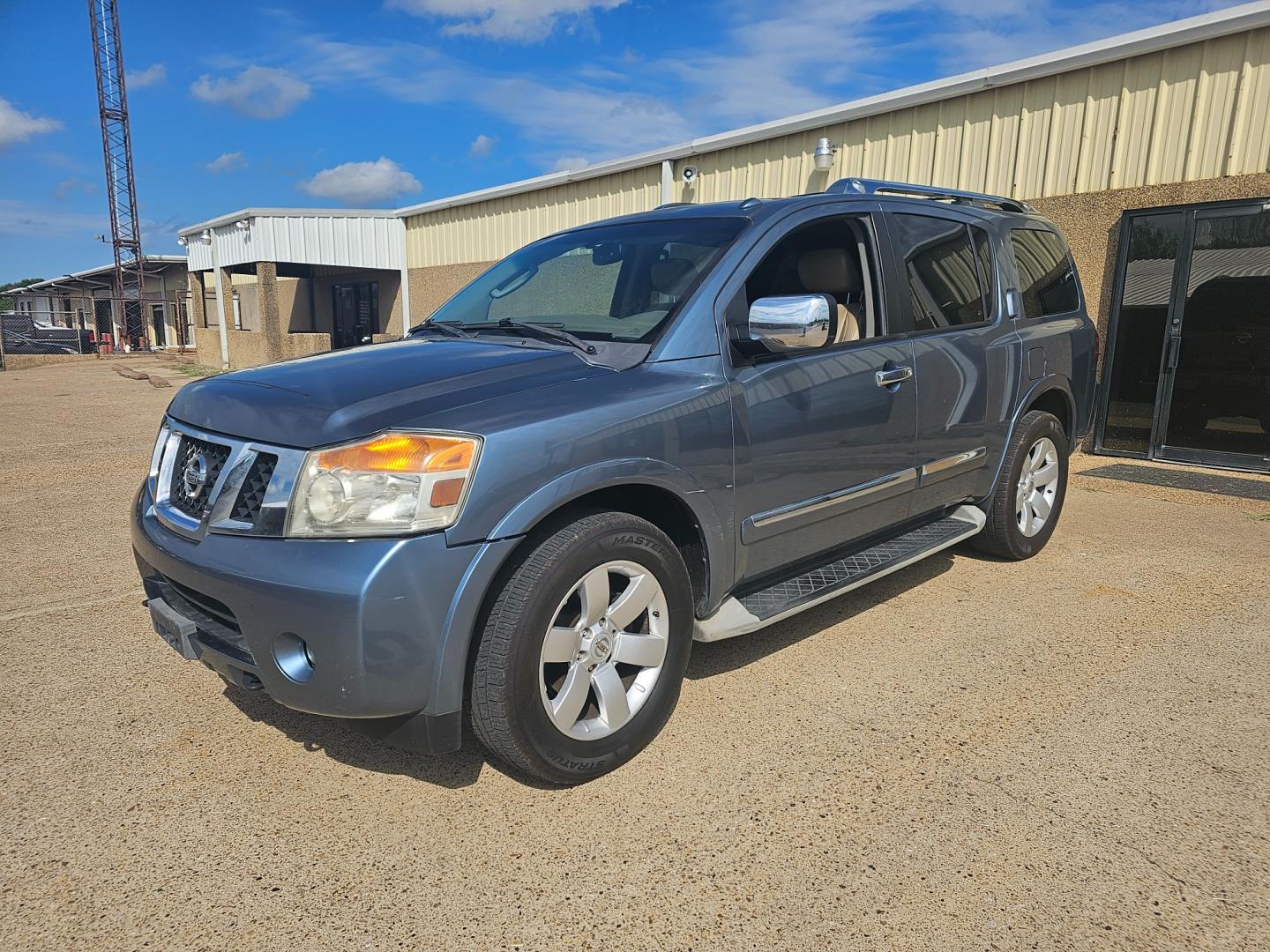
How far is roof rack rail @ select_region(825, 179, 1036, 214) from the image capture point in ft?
13.1

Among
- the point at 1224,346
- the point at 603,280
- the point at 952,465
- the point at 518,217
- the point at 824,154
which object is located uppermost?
the point at 824,154

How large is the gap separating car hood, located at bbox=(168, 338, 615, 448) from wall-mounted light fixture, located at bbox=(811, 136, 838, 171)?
7.15m

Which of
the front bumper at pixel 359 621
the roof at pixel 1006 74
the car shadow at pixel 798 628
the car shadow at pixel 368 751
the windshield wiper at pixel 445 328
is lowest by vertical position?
the car shadow at pixel 368 751

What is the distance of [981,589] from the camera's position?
4488 millimetres

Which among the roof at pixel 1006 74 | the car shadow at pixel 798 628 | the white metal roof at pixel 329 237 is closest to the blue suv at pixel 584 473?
the car shadow at pixel 798 628

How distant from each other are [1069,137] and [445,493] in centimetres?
774

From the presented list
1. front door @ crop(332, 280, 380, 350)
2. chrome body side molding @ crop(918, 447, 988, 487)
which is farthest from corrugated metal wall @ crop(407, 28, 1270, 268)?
front door @ crop(332, 280, 380, 350)

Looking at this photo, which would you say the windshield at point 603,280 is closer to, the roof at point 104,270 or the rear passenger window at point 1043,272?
the rear passenger window at point 1043,272

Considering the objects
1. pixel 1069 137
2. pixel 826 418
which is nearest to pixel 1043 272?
pixel 826 418

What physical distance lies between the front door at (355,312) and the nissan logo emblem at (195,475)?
18.3 m

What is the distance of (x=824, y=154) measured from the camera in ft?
30.0

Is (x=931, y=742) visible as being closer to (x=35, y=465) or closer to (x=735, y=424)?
(x=735, y=424)

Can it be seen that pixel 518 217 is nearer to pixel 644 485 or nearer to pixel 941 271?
pixel 941 271

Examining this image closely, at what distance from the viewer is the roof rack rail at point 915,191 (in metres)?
4.00
